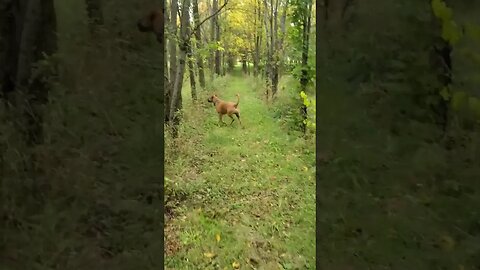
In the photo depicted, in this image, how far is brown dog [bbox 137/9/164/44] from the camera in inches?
34.2

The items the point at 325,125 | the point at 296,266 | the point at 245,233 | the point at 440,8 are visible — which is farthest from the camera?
the point at 245,233

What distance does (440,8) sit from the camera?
713mm

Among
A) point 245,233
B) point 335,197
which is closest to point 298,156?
point 245,233

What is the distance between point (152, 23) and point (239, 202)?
14.3 ft

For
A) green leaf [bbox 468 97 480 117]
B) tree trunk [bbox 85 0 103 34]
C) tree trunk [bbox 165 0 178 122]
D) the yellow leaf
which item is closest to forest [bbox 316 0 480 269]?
green leaf [bbox 468 97 480 117]

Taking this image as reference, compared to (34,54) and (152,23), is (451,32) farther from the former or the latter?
(34,54)

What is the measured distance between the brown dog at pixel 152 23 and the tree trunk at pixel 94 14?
0.08m

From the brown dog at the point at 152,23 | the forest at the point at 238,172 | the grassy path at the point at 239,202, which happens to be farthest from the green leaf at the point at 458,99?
the grassy path at the point at 239,202

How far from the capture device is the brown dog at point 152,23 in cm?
87

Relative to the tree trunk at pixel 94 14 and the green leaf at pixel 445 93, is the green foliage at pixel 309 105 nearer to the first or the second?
the green leaf at pixel 445 93

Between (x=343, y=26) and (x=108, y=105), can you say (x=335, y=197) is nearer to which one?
(x=343, y=26)

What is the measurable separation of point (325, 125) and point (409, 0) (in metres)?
0.27

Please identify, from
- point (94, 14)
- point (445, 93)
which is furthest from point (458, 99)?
point (94, 14)

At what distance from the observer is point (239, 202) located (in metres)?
5.11
